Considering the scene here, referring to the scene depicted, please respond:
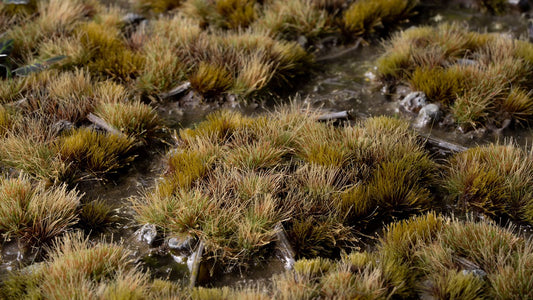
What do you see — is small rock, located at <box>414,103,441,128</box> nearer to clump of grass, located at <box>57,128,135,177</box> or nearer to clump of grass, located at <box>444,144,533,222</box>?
clump of grass, located at <box>444,144,533,222</box>

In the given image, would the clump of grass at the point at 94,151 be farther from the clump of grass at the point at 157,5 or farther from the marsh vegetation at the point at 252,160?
the clump of grass at the point at 157,5

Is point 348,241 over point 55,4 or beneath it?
beneath

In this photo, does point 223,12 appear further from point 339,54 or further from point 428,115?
point 428,115

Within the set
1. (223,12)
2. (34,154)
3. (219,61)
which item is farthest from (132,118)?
(223,12)

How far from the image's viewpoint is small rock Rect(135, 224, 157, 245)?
514 cm

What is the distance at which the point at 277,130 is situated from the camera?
19.9ft

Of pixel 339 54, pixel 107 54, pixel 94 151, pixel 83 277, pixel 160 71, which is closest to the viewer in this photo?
pixel 83 277

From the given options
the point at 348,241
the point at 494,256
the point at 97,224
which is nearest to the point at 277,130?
the point at 348,241

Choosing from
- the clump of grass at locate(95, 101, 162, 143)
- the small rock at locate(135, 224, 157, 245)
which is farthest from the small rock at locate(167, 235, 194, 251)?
the clump of grass at locate(95, 101, 162, 143)

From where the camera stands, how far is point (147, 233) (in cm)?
519

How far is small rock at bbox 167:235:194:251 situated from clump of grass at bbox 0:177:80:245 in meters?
0.88

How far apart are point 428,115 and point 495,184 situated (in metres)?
1.48

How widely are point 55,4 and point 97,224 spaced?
4.15 metres

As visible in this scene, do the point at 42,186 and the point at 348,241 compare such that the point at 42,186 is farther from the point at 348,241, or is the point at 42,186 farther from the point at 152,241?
the point at 348,241
